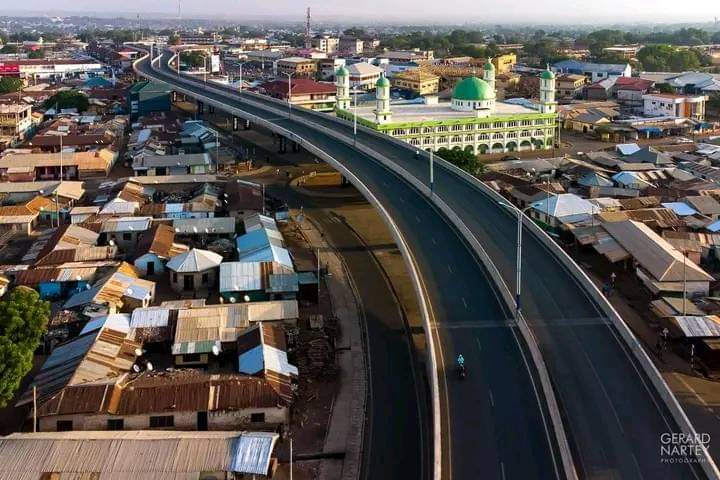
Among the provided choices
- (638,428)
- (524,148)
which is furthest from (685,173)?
(638,428)

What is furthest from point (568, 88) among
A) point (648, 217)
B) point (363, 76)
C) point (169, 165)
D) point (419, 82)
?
point (648, 217)

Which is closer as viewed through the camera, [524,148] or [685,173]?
[685,173]

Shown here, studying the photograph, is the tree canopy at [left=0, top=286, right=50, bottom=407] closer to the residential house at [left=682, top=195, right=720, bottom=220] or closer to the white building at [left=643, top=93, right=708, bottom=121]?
the residential house at [left=682, top=195, right=720, bottom=220]

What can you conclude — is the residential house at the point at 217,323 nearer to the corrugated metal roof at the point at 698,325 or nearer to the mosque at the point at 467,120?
the corrugated metal roof at the point at 698,325

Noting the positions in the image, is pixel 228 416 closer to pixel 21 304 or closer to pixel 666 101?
pixel 21 304

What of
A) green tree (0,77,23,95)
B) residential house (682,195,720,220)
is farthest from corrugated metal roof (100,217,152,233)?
green tree (0,77,23,95)

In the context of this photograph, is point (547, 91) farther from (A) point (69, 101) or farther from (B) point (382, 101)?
(A) point (69, 101)
